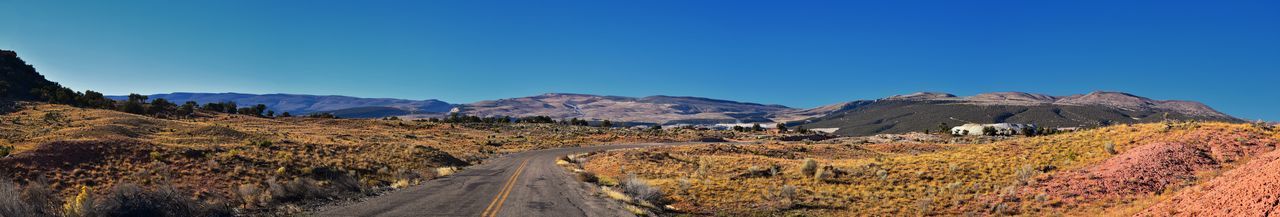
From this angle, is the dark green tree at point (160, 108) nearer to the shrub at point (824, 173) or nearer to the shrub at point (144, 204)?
the shrub at point (144, 204)

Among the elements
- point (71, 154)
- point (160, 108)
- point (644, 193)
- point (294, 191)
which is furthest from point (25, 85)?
point (644, 193)

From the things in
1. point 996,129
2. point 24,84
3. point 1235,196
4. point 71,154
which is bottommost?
point 71,154

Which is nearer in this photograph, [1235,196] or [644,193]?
[1235,196]

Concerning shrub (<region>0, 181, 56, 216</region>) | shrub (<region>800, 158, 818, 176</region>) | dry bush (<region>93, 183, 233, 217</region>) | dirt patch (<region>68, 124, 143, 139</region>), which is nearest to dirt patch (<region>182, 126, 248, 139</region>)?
dirt patch (<region>68, 124, 143, 139</region>)

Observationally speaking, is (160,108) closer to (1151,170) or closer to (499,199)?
(499,199)

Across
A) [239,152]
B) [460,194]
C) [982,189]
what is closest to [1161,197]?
[982,189]

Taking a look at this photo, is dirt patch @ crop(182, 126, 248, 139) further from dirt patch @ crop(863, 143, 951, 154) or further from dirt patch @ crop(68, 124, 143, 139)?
dirt patch @ crop(863, 143, 951, 154)

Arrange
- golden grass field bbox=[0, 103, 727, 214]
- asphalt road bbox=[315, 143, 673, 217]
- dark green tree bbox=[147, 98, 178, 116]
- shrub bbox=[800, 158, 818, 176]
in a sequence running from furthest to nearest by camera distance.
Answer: dark green tree bbox=[147, 98, 178, 116]
shrub bbox=[800, 158, 818, 176]
golden grass field bbox=[0, 103, 727, 214]
asphalt road bbox=[315, 143, 673, 217]

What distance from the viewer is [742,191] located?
21.2 m

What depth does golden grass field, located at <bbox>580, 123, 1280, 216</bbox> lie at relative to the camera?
1487cm

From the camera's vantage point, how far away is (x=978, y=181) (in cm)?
1939

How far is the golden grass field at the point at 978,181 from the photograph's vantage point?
14.9 m

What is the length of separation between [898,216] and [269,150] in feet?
107

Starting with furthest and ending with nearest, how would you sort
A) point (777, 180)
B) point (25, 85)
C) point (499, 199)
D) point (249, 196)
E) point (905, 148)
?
point (25, 85) < point (905, 148) < point (777, 180) < point (499, 199) < point (249, 196)
